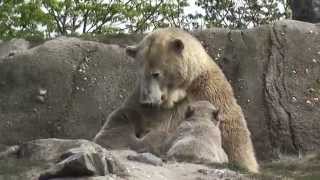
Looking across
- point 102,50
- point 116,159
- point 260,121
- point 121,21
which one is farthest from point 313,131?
point 121,21

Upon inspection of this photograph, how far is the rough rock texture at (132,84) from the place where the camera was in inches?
627

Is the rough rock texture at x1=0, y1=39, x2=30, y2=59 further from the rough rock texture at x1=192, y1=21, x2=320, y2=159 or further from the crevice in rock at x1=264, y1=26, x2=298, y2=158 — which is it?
the crevice in rock at x1=264, y1=26, x2=298, y2=158

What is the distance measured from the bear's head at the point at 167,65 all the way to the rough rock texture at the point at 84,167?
162cm

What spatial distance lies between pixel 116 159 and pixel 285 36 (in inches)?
356

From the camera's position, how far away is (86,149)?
7.64m

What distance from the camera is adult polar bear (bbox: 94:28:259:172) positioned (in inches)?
420

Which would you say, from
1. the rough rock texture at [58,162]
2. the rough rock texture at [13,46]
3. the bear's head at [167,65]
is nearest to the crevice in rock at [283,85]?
the rough rock texture at [13,46]

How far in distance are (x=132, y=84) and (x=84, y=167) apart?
29.4ft

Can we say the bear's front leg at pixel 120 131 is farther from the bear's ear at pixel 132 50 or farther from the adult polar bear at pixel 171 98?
the bear's ear at pixel 132 50

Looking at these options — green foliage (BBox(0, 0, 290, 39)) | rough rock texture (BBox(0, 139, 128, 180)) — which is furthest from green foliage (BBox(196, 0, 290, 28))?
rough rock texture (BBox(0, 139, 128, 180))

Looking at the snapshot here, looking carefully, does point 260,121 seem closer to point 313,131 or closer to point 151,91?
point 313,131

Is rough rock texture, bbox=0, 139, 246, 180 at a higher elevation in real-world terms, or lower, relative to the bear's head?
lower

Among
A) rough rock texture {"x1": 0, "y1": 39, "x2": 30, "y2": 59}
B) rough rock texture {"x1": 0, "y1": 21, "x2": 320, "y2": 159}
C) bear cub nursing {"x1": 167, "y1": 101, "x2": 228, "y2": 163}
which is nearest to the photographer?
bear cub nursing {"x1": 167, "y1": 101, "x2": 228, "y2": 163}

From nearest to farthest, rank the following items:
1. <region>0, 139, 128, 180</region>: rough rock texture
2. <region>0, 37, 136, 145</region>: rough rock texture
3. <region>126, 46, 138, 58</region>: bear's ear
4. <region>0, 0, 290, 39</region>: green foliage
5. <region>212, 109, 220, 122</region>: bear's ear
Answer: <region>0, 139, 128, 180</region>: rough rock texture → <region>212, 109, 220, 122</region>: bear's ear → <region>126, 46, 138, 58</region>: bear's ear → <region>0, 37, 136, 145</region>: rough rock texture → <region>0, 0, 290, 39</region>: green foliage
